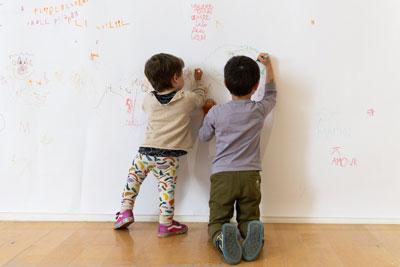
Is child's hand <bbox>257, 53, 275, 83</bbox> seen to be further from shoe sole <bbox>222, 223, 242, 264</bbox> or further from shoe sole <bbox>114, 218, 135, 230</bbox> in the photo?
shoe sole <bbox>114, 218, 135, 230</bbox>

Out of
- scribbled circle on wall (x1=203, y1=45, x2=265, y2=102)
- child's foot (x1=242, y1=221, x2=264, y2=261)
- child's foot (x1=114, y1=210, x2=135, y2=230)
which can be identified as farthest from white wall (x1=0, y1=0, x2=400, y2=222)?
child's foot (x1=242, y1=221, x2=264, y2=261)

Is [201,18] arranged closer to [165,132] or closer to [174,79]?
[174,79]

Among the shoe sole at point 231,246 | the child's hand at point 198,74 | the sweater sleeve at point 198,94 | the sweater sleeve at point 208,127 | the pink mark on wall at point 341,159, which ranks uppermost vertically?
the child's hand at point 198,74

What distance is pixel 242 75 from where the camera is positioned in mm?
1867

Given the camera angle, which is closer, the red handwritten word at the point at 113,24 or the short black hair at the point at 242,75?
the short black hair at the point at 242,75

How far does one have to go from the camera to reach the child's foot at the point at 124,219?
2.01 m

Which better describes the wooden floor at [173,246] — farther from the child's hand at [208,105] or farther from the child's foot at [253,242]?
the child's hand at [208,105]

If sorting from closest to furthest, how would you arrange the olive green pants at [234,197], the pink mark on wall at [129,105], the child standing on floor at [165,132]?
the olive green pants at [234,197] → the child standing on floor at [165,132] → the pink mark on wall at [129,105]

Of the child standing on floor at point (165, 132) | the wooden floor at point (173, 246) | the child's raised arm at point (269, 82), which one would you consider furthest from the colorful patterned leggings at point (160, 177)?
the child's raised arm at point (269, 82)

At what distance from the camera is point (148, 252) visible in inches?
69.7

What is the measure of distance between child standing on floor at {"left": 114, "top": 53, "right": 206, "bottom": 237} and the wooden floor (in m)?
0.09

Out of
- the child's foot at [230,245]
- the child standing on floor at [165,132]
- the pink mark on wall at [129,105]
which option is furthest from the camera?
the pink mark on wall at [129,105]

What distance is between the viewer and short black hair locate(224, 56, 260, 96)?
73.5 inches

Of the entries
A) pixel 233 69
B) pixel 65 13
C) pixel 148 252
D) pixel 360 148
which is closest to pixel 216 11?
pixel 233 69
